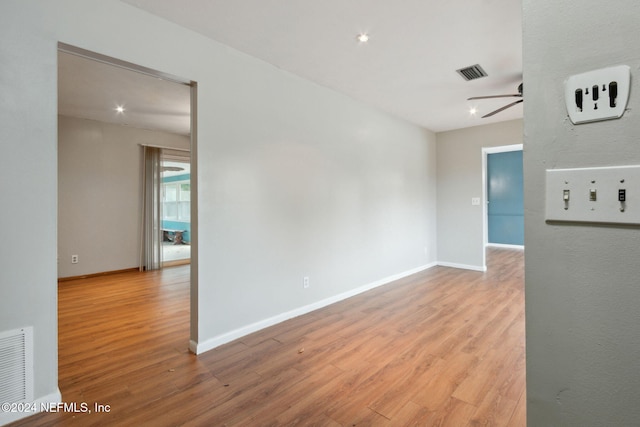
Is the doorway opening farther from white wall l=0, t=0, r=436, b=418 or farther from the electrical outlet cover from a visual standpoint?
the electrical outlet cover

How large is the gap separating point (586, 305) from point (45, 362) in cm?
265

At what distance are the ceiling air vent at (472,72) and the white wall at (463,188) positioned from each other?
7.50 ft

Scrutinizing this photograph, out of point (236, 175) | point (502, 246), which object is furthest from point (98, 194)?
point (502, 246)

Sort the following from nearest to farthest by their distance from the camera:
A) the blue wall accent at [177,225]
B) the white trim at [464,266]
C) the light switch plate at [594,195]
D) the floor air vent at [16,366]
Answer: the light switch plate at [594,195]
the floor air vent at [16,366]
the white trim at [464,266]
the blue wall accent at [177,225]

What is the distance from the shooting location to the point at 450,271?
541 centimetres

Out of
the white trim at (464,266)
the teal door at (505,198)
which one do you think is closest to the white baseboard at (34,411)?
the white trim at (464,266)

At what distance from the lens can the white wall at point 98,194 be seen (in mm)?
4875

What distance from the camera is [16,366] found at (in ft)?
5.58

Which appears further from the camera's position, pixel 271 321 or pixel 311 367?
pixel 271 321

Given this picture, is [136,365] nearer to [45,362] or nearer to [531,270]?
[45,362]

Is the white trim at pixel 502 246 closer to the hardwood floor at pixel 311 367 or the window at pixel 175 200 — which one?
the hardwood floor at pixel 311 367

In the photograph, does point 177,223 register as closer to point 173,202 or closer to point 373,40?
point 173,202

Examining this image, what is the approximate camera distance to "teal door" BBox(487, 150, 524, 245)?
7.65 meters

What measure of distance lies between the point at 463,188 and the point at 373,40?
393cm
